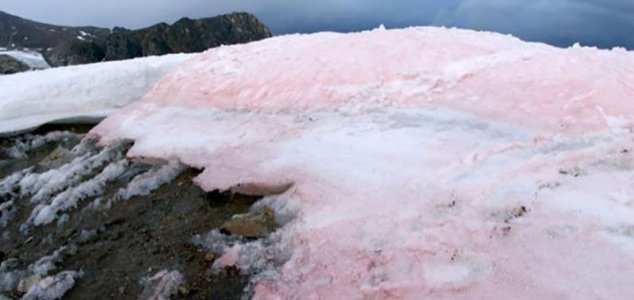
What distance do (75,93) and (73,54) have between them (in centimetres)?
11763

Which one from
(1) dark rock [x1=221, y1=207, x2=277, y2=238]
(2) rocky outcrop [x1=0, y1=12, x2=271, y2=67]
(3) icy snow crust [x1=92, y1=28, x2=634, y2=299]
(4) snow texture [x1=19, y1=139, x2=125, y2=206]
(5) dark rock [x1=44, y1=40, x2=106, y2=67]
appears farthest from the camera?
(2) rocky outcrop [x1=0, y1=12, x2=271, y2=67]

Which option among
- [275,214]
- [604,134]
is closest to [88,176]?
[275,214]

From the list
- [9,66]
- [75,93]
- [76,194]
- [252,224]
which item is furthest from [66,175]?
[9,66]

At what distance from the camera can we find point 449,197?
611 centimetres

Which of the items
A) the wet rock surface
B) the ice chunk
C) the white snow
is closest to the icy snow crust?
the wet rock surface

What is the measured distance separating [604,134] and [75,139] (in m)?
9.38

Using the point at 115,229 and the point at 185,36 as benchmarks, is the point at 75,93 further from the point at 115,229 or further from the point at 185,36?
the point at 185,36

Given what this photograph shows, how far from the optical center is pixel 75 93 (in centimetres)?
1370

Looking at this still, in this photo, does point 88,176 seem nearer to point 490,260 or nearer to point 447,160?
point 447,160

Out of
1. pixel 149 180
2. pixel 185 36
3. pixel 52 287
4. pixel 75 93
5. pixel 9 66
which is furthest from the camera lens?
pixel 185 36

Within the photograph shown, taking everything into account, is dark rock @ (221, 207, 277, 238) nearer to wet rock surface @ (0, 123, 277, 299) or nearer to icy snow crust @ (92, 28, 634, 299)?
wet rock surface @ (0, 123, 277, 299)

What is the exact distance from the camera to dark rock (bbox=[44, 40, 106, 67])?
120550mm

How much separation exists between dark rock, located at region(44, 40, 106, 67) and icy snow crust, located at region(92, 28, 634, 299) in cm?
11748

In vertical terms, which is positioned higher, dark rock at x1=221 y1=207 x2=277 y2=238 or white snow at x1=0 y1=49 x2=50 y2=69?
dark rock at x1=221 y1=207 x2=277 y2=238
